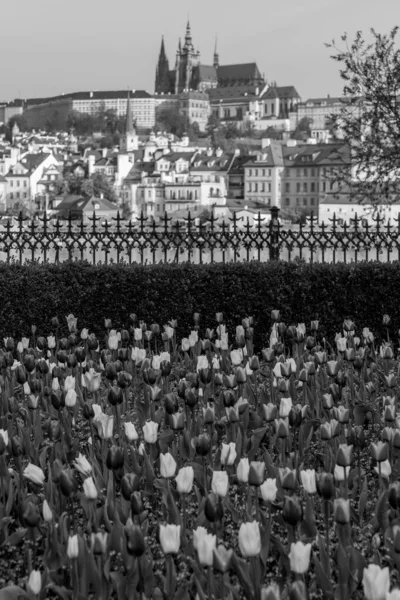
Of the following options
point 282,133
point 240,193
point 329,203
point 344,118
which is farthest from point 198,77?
point 344,118

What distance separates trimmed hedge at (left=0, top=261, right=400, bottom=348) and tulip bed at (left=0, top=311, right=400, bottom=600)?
3.23 metres

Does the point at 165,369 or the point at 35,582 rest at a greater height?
the point at 165,369

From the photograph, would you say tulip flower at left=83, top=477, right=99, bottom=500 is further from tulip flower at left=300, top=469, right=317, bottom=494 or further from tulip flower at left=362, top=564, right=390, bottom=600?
tulip flower at left=362, top=564, right=390, bottom=600

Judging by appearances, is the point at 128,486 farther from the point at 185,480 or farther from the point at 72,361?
the point at 72,361

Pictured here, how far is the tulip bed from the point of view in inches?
136

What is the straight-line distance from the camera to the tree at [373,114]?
15531 millimetres

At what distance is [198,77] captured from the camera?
639ft

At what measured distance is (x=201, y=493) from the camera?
4566mm

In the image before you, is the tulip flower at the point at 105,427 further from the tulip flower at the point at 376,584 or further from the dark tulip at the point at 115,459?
the tulip flower at the point at 376,584

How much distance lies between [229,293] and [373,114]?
681 cm

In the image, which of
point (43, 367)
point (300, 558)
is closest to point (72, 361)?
point (43, 367)

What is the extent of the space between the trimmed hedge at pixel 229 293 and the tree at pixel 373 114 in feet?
19.5

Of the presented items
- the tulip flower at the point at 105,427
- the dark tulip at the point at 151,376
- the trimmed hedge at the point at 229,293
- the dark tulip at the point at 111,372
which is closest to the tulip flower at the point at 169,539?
the tulip flower at the point at 105,427

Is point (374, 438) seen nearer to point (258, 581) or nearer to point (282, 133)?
point (258, 581)
